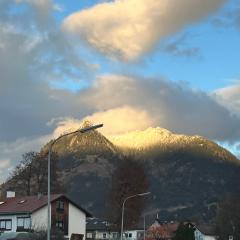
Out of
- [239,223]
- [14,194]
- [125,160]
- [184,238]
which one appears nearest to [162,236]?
[239,223]

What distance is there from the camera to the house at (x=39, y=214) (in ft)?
317

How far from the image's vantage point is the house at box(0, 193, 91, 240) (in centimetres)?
9675

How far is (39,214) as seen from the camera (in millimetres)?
98188

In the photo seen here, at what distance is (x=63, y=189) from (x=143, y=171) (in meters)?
14.2

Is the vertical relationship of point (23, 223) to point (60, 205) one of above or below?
below

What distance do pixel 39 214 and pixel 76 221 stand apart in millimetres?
9905

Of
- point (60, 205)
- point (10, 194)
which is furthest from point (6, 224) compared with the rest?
point (10, 194)

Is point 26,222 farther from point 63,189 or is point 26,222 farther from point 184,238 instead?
point 184,238

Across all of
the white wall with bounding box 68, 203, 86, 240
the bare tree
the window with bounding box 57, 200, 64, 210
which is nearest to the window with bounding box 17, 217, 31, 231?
the window with bounding box 57, 200, 64, 210

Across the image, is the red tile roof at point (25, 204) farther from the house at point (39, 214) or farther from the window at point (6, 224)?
the window at point (6, 224)

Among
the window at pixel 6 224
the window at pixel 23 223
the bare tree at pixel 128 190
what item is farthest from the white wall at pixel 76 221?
the window at pixel 6 224

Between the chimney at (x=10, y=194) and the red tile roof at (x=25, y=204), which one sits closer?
the red tile roof at (x=25, y=204)

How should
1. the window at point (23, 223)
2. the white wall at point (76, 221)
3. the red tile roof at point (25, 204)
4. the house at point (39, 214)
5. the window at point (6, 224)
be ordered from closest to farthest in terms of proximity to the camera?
the red tile roof at point (25, 204)
the window at point (23, 223)
the house at point (39, 214)
the window at point (6, 224)
the white wall at point (76, 221)

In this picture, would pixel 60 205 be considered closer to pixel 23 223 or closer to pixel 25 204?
pixel 25 204
